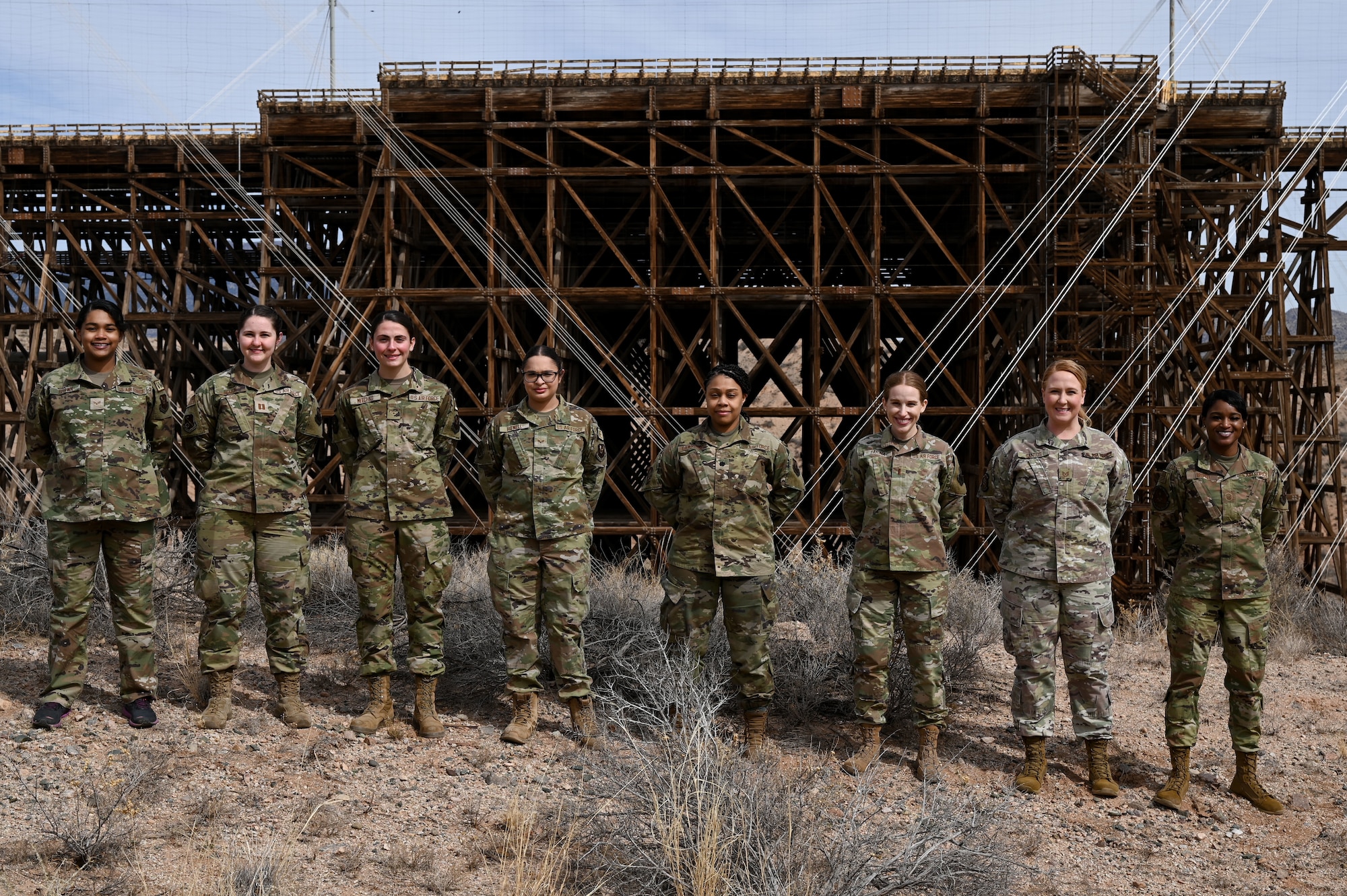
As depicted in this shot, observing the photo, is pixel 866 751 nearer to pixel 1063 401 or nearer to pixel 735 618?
pixel 735 618

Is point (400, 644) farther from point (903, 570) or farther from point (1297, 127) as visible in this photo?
point (1297, 127)

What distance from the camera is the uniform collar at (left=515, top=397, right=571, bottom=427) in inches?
209

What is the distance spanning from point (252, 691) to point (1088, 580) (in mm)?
4569

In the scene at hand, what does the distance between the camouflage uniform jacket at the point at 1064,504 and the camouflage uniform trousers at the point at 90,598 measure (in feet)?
14.3

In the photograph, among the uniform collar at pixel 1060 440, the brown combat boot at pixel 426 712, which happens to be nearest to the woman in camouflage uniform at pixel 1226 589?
the uniform collar at pixel 1060 440

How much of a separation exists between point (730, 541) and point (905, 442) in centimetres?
102

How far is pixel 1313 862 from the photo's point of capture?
436 centimetres

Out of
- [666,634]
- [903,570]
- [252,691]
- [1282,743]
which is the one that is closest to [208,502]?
[252,691]

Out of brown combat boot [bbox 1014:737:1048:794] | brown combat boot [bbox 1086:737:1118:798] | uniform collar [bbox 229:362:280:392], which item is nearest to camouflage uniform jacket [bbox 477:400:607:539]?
uniform collar [bbox 229:362:280:392]

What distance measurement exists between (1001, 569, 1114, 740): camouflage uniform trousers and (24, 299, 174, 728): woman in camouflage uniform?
4.29 meters

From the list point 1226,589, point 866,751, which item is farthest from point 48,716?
point 1226,589

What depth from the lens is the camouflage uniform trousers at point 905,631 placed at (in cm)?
500

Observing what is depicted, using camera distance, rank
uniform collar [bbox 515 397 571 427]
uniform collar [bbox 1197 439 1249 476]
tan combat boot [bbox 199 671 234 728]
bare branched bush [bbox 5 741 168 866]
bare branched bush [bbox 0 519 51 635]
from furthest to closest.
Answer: bare branched bush [bbox 0 519 51 635] < uniform collar [bbox 515 397 571 427] < tan combat boot [bbox 199 671 234 728] < uniform collar [bbox 1197 439 1249 476] < bare branched bush [bbox 5 741 168 866]

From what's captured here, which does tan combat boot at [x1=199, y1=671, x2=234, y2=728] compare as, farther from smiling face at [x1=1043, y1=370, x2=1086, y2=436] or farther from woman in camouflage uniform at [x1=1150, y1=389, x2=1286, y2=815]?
woman in camouflage uniform at [x1=1150, y1=389, x2=1286, y2=815]
